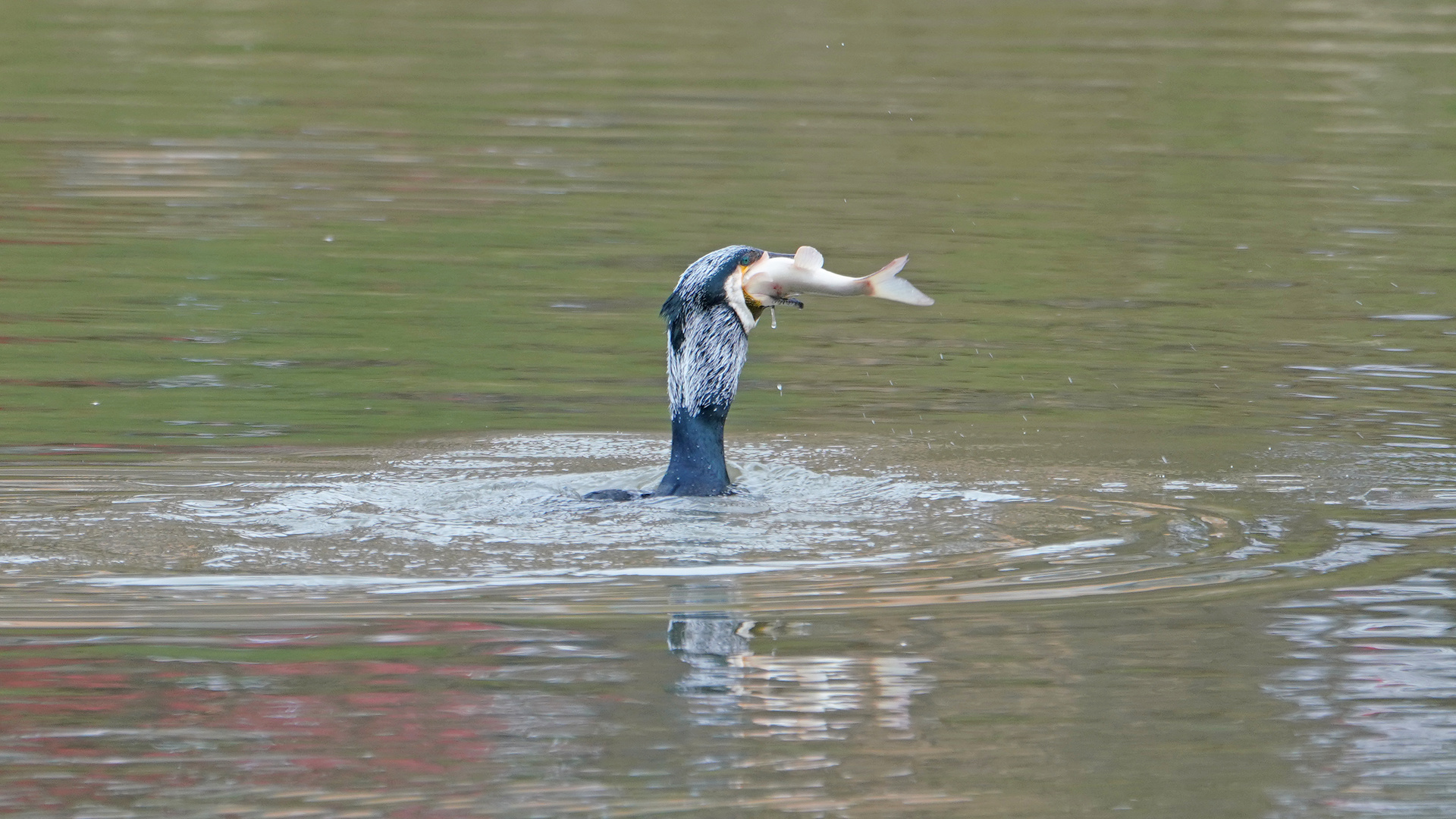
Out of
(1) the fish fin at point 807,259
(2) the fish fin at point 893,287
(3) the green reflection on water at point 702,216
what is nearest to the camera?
(2) the fish fin at point 893,287

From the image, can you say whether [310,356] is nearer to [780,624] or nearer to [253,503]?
[253,503]

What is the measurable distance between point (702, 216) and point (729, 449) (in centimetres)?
494

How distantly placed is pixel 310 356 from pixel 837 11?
14.6m

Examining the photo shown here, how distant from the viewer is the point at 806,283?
21.3 feet

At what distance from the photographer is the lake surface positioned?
4.67m

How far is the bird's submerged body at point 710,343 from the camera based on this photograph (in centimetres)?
661

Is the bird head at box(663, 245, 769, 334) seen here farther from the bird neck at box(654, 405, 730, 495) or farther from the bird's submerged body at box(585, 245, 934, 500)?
the bird neck at box(654, 405, 730, 495)

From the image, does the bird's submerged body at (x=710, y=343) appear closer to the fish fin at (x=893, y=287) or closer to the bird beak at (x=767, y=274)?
the bird beak at (x=767, y=274)

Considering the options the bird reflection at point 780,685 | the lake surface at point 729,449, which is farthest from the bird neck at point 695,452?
the bird reflection at point 780,685

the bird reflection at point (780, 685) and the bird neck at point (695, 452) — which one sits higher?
the bird neck at point (695, 452)

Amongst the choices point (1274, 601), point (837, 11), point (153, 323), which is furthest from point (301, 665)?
point (837, 11)

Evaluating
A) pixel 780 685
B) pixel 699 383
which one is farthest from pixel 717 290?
pixel 780 685

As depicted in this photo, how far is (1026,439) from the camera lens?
8234 mm

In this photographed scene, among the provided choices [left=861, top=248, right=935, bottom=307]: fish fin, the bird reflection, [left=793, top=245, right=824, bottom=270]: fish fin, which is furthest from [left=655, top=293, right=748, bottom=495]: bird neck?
the bird reflection
